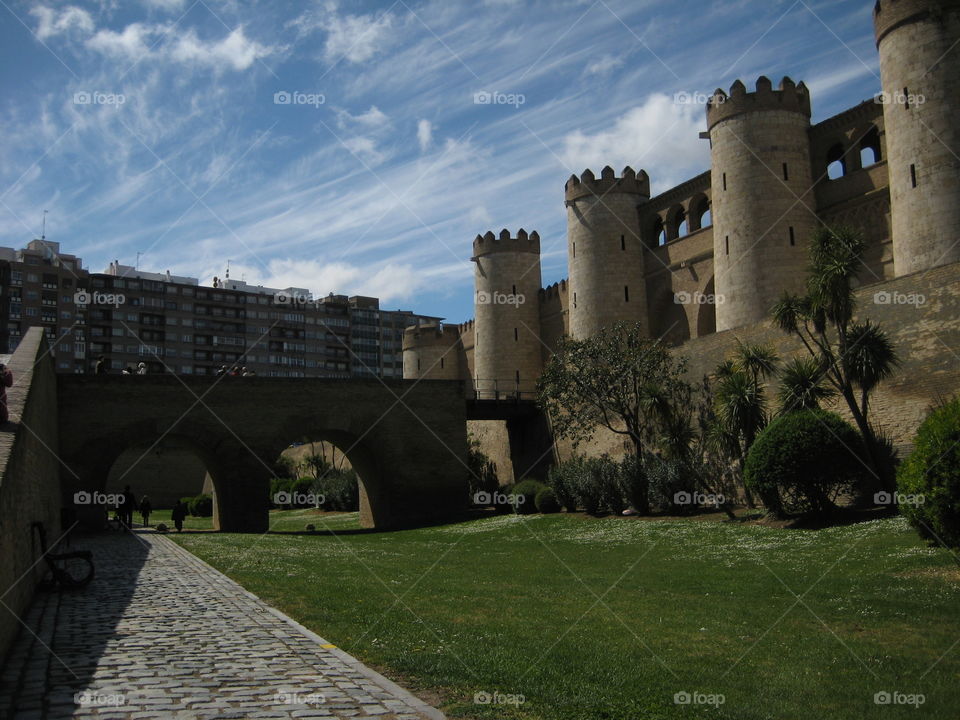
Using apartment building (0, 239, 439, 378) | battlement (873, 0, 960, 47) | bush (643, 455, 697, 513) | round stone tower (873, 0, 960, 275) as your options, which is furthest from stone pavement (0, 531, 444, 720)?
apartment building (0, 239, 439, 378)

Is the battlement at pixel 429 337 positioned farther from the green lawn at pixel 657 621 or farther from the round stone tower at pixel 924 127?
the green lawn at pixel 657 621

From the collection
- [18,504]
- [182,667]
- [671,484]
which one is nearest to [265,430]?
[671,484]

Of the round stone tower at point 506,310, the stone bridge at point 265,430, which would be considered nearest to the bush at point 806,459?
the stone bridge at point 265,430

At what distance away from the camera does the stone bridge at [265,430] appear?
1134 inches

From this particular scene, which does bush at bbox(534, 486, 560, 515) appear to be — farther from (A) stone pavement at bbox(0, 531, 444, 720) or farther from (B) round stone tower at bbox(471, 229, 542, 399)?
(A) stone pavement at bbox(0, 531, 444, 720)

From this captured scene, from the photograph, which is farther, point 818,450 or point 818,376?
point 818,376

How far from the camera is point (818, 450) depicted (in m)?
18.0

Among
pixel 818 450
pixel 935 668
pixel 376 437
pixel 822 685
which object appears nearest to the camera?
pixel 822 685

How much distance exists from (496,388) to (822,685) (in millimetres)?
37285

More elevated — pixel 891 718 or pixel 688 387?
pixel 688 387

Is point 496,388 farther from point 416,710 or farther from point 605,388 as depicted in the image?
point 416,710

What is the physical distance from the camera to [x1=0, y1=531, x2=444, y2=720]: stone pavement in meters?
5.55

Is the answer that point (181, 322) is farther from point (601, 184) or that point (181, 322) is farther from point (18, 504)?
point (18, 504)

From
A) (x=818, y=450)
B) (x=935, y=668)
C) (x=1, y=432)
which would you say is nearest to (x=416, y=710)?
(x=935, y=668)
